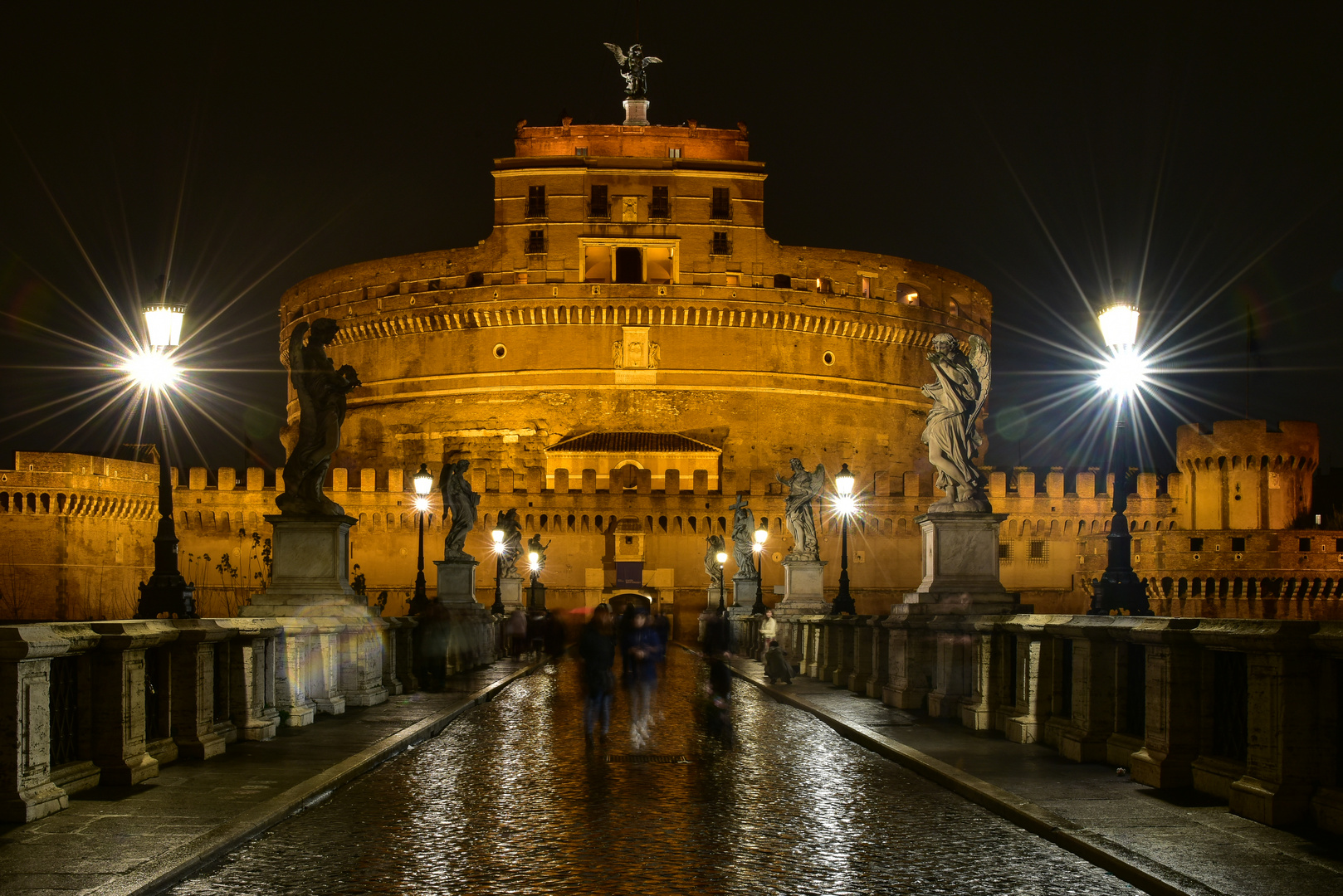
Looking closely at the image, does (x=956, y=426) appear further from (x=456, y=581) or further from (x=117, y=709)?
(x=456, y=581)

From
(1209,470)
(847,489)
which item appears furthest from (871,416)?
(847,489)

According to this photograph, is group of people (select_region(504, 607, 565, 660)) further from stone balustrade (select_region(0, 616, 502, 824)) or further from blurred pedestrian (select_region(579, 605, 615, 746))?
stone balustrade (select_region(0, 616, 502, 824))

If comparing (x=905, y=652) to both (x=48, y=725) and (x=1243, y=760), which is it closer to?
(x=1243, y=760)

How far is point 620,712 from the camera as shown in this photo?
13203 millimetres

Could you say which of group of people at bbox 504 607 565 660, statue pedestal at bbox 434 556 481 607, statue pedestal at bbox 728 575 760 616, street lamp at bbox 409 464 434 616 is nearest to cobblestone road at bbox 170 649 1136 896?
street lamp at bbox 409 464 434 616

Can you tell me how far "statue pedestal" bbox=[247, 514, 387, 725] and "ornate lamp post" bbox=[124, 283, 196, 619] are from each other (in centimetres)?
81

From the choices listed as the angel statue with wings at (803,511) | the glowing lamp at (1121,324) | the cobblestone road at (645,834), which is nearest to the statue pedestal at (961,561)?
the glowing lamp at (1121,324)

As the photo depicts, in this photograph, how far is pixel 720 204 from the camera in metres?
57.9

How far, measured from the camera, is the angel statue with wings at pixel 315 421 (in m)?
12.5

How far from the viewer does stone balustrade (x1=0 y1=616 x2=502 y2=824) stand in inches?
250

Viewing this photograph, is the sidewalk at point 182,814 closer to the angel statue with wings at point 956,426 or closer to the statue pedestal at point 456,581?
the angel statue with wings at point 956,426

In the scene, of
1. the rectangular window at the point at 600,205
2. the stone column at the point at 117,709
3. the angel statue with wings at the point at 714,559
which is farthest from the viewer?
the rectangular window at the point at 600,205

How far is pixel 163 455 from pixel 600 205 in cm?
4697

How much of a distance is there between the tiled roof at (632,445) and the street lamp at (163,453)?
4059 centimetres
